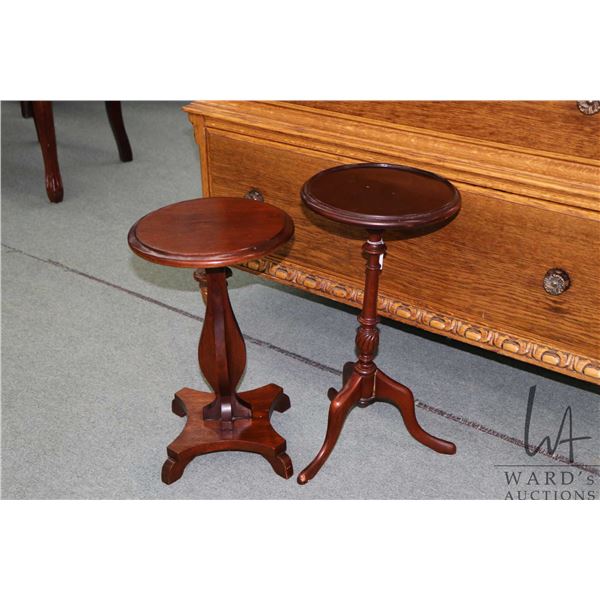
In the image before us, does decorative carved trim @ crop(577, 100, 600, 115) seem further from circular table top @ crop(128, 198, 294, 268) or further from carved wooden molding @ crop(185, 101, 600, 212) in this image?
circular table top @ crop(128, 198, 294, 268)

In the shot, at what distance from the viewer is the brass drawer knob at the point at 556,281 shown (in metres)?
1.98

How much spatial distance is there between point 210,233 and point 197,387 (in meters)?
0.71

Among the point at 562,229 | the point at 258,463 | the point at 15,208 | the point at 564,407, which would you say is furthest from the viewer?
the point at 15,208

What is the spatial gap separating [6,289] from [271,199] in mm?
1210

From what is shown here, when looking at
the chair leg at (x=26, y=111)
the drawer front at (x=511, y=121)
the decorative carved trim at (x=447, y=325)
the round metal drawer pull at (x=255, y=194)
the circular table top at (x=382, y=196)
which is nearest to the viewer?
the circular table top at (x=382, y=196)

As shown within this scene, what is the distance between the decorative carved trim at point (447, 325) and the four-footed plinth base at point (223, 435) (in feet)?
1.29

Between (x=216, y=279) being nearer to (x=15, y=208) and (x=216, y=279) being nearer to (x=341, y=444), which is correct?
(x=341, y=444)

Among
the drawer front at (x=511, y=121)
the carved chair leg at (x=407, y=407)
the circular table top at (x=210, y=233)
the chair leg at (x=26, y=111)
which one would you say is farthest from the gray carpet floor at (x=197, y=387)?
the chair leg at (x=26, y=111)

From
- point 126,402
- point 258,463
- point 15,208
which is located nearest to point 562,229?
point 258,463

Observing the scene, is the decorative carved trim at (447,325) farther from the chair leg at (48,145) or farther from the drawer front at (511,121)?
the chair leg at (48,145)

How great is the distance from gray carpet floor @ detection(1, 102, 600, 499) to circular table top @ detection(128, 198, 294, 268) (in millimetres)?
628

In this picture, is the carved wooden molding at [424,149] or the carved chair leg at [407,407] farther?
the carved chair leg at [407,407]

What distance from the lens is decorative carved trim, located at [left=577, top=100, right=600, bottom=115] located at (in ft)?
6.02

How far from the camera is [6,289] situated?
3023 mm
